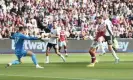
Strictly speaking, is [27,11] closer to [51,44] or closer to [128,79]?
[51,44]

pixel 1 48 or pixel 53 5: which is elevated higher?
pixel 53 5

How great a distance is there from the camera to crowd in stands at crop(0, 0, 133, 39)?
126 ft

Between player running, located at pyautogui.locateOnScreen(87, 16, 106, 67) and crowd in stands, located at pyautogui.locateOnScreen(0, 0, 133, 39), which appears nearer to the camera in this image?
player running, located at pyautogui.locateOnScreen(87, 16, 106, 67)

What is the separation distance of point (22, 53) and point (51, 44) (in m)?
6.13

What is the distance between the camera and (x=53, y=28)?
27344 mm

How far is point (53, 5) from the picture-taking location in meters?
42.1

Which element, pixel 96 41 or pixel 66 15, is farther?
pixel 66 15

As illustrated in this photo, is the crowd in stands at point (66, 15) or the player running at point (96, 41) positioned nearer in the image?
the player running at point (96, 41)

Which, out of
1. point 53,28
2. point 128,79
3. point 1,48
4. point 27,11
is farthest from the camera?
point 27,11

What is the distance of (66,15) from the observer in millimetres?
41469

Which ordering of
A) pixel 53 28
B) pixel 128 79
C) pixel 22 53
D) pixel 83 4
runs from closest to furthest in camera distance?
1. pixel 128 79
2. pixel 22 53
3. pixel 53 28
4. pixel 83 4

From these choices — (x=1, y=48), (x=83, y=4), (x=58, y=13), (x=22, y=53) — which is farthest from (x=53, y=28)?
(x=83, y=4)

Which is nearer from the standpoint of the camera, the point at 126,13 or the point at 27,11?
the point at 27,11

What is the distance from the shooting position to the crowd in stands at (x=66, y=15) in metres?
38.4
